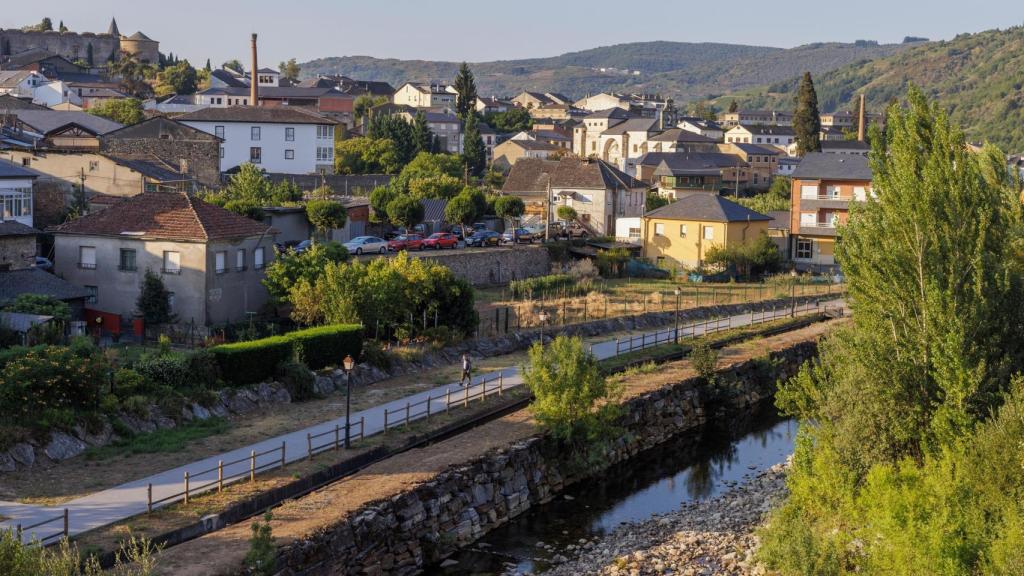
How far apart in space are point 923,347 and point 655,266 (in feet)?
142

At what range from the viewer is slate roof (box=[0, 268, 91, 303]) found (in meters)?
38.0

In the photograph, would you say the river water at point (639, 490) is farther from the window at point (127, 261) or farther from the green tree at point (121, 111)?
the green tree at point (121, 111)

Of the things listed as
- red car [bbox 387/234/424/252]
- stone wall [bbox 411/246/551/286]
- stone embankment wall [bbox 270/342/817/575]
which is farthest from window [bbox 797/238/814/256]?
stone embankment wall [bbox 270/342/817/575]

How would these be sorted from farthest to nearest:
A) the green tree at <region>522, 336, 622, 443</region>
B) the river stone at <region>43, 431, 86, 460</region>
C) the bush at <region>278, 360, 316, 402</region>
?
the bush at <region>278, 360, 316, 402</region>
the green tree at <region>522, 336, 622, 443</region>
the river stone at <region>43, 431, 86, 460</region>

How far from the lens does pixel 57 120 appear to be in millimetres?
81938

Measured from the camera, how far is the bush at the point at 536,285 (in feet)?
183

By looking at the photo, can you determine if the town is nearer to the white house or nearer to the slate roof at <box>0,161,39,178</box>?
the slate roof at <box>0,161,39,178</box>

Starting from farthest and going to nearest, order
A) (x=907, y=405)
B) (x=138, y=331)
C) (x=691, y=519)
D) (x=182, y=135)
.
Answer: (x=182, y=135), (x=138, y=331), (x=691, y=519), (x=907, y=405)

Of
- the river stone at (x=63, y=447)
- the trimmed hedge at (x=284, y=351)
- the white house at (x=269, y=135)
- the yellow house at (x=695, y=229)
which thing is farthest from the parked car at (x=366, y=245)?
the river stone at (x=63, y=447)

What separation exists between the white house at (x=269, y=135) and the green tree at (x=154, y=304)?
148 feet

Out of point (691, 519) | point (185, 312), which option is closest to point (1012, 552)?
point (691, 519)

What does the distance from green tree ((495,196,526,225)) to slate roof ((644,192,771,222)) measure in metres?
8.53

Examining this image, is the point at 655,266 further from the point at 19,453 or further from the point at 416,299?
the point at 19,453

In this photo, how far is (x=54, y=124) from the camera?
8062 centimetres
